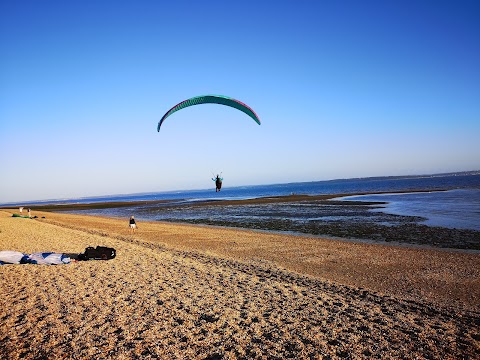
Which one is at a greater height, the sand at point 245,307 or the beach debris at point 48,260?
the beach debris at point 48,260

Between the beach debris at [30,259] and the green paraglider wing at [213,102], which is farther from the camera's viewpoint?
the green paraglider wing at [213,102]

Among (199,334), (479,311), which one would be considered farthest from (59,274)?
(479,311)

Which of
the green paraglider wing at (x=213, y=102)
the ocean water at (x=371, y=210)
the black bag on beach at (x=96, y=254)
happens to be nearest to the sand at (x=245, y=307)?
the black bag on beach at (x=96, y=254)

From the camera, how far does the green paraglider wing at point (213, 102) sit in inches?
613

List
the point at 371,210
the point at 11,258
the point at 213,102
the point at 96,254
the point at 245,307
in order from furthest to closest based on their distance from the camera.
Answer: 1. the point at 371,210
2. the point at 213,102
3. the point at 96,254
4. the point at 11,258
5. the point at 245,307

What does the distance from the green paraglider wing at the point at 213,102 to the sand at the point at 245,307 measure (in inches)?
293

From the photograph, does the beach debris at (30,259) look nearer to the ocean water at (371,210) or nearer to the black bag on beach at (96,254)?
the black bag on beach at (96,254)

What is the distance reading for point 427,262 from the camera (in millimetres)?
11453

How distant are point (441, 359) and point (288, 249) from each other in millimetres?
9727

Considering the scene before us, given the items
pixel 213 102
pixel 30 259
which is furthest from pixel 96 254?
pixel 213 102

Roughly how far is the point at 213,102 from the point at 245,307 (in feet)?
39.2

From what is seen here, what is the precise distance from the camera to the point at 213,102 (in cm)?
1653

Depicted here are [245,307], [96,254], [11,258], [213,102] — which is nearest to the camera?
[245,307]

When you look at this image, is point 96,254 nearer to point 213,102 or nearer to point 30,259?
point 30,259
